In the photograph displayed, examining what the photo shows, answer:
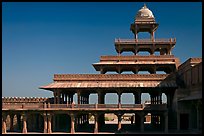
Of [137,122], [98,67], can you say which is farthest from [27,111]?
[137,122]

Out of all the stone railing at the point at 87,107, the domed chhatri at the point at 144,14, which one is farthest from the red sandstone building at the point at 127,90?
the domed chhatri at the point at 144,14

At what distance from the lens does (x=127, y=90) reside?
1566 inches

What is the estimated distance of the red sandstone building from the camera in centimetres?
3453

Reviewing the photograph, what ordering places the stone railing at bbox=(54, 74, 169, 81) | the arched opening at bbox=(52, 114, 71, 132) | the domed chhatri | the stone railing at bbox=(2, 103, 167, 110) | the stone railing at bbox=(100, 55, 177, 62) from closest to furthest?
the stone railing at bbox=(2, 103, 167, 110)
the arched opening at bbox=(52, 114, 71, 132)
the stone railing at bbox=(54, 74, 169, 81)
the stone railing at bbox=(100, 55, 177, 62)
the domed chhatri

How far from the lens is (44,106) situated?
119 feet

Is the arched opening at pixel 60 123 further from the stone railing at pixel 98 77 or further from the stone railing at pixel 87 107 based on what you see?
the stone railing at pixel 98 77

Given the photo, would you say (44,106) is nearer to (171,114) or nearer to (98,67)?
(98,67)

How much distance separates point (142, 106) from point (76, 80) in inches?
379

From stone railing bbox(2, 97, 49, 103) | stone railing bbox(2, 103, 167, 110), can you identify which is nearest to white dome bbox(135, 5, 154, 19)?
stone railing bbox(2, 103, 167, 110)

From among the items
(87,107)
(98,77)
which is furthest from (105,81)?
(87,107)

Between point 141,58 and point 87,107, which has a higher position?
point 141,58

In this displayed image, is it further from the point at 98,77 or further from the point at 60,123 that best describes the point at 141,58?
the point at 60,123

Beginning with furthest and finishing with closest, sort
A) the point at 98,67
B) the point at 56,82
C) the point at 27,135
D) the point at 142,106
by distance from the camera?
the point at 98,67 → the point at 56,82 → the point at 142,106 → the point at 27,135

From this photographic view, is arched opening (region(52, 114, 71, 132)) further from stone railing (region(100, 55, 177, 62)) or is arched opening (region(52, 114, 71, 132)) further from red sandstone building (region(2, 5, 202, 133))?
stone railing (region(100, 55, 177, 62))
